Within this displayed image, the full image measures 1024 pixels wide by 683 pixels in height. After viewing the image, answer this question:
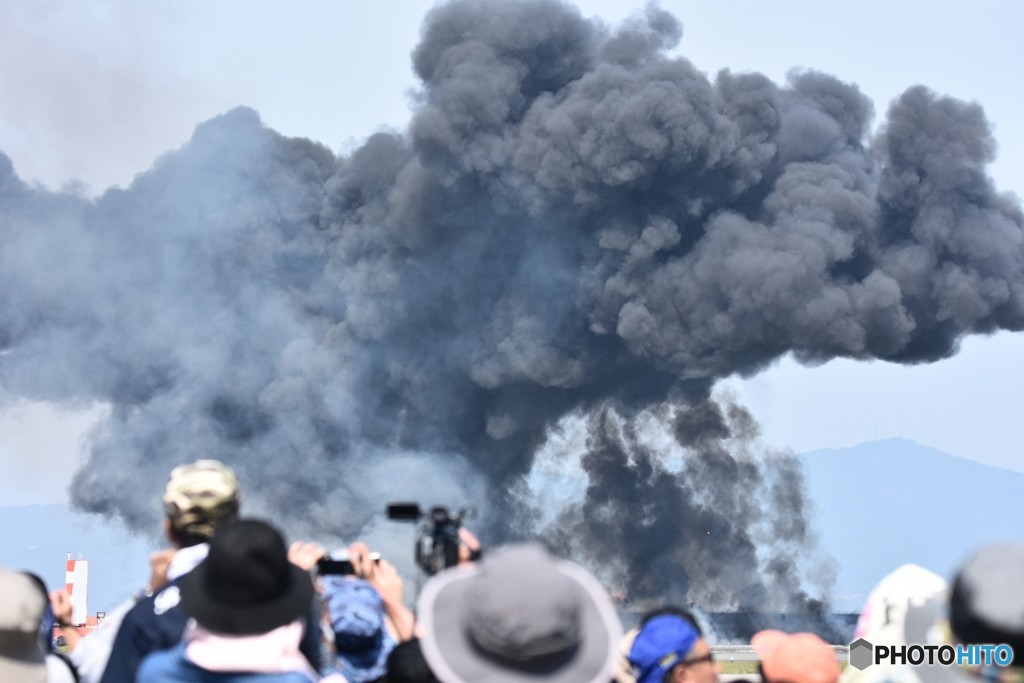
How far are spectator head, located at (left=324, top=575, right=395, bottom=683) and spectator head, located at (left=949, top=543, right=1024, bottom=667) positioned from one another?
3.85 m

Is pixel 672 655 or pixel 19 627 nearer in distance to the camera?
pixel 19 627

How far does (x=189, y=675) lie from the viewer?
228 inches

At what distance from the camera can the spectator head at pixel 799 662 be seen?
703 cm

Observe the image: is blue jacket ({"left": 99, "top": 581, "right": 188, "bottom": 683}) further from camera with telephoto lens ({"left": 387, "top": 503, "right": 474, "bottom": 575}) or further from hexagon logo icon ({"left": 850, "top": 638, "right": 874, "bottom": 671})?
hexagon logo icon ({"left": 850, "top": 638, "right": 874, "bottom": 671})

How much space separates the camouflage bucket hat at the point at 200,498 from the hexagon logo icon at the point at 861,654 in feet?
9.48

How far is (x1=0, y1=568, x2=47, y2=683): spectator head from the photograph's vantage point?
6.82 m

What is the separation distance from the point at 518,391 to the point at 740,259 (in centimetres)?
1382

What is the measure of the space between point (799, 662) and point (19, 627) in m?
3.44

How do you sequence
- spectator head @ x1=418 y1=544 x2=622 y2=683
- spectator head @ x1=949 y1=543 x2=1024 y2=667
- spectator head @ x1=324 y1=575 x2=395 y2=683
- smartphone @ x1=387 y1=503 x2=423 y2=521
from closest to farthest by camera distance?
spectator head @ x1=949 y1=543 x2=1024 y2=667, spectator head @ x1=418 y1=544 x2=622 y2=683, spectator head @ x1=324 y1=575 x2=395 y2=683, smartphone @ x1=387 y1=503 x2=423 y2=521

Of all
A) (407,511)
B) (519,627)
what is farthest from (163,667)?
(407,511)

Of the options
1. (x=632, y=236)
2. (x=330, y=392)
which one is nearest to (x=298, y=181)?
(x=330, y=392)

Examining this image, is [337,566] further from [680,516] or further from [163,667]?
[680,516]

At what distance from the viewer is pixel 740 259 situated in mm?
66250

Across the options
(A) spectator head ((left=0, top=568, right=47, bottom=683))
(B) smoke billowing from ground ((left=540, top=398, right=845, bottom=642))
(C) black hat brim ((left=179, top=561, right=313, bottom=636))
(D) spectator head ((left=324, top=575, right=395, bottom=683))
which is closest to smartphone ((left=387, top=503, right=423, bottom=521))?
(D) spectator head ((left=324, top=575, right=395, bottom=683))
